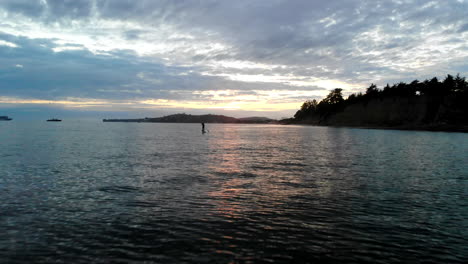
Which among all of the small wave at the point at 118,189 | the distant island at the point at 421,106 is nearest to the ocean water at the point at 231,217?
the small wave at the point at 118,189

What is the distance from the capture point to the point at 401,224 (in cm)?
1323

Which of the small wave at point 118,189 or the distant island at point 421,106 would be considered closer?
the small wave at point 118,189

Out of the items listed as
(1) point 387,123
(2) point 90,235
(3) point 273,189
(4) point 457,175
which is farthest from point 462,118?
(2) point 90,235

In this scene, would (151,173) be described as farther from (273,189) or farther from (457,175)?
(457,175)

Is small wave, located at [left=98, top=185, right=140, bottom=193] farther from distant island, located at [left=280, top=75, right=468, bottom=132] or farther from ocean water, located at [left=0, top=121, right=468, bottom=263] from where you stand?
distant island, located at [left=280, top=75, right=468, bottom=132]

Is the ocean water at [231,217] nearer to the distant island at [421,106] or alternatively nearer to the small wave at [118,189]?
the small wave at [118,189]

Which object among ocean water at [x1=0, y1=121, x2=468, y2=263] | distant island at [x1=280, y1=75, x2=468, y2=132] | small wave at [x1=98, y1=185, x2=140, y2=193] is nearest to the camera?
ocean water at [x1=0, y1=121, x2=468, y2=263]

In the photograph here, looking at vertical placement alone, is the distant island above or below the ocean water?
above

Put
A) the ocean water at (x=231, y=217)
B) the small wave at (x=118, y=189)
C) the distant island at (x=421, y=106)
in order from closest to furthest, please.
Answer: the ocean water at (x=231, y=217)
the small wave at (x=118, y=189)
the distant island at (x=421, y=106)

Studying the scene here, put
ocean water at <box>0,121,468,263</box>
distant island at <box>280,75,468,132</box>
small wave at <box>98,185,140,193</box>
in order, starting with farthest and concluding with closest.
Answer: distant island at <box>280,75,468,132</box>, small wave at <box>98,185,140,193</box>, ocean water at <box>0,121,468,263</box>

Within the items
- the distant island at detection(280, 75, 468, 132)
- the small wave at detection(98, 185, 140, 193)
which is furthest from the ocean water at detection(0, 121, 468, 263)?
the distant island at detection(280, 75, 468, 132)

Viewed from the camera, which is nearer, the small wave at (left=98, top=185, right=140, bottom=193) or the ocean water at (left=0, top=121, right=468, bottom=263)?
the ocean water at (left=0, top=121, right=468, bottom=263)

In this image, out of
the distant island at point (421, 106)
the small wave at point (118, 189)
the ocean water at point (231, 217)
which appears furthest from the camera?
the distant island at point (421, 106)

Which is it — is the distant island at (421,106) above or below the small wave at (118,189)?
above
